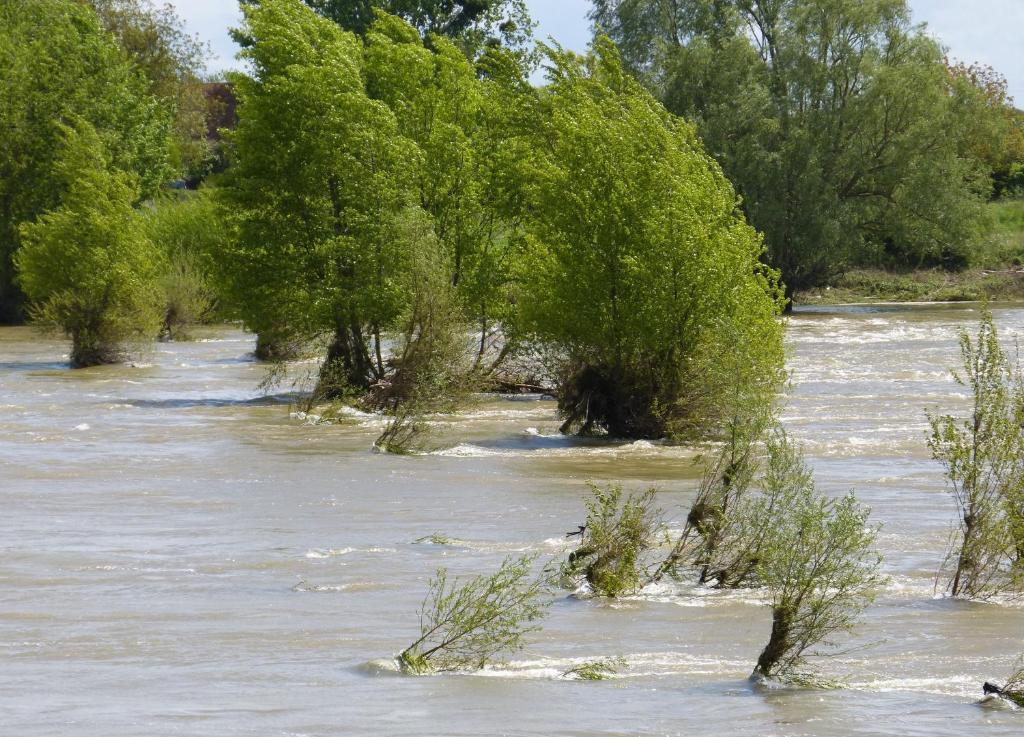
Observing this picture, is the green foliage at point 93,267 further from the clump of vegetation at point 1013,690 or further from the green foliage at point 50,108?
the clump of vegetation at point 1013,690

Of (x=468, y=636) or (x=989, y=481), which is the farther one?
(x=989, y=481)

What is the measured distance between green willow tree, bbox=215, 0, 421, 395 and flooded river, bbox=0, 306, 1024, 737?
3.43 m

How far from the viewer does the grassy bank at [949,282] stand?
58.5m

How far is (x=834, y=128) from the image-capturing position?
5500 centimetres

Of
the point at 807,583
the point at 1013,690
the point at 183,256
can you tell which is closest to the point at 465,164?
the point at 183,256

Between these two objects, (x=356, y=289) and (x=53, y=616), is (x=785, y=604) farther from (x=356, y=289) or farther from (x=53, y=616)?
(x=356, y=289)

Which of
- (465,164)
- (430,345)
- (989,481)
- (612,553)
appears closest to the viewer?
(612,553)

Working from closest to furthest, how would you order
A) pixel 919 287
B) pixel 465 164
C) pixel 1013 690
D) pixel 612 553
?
pixel 1013 690 → pixel 612 553 → pixel 465 164 → pixel 919 287

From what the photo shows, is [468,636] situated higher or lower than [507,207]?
lower

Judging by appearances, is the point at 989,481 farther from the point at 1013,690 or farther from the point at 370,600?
the point at 370,600

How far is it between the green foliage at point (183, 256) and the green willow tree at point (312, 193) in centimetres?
1422

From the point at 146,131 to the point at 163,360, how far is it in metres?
21.5

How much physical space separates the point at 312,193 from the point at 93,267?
39.8ft

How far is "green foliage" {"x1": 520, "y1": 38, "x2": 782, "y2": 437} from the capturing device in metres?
22.2
